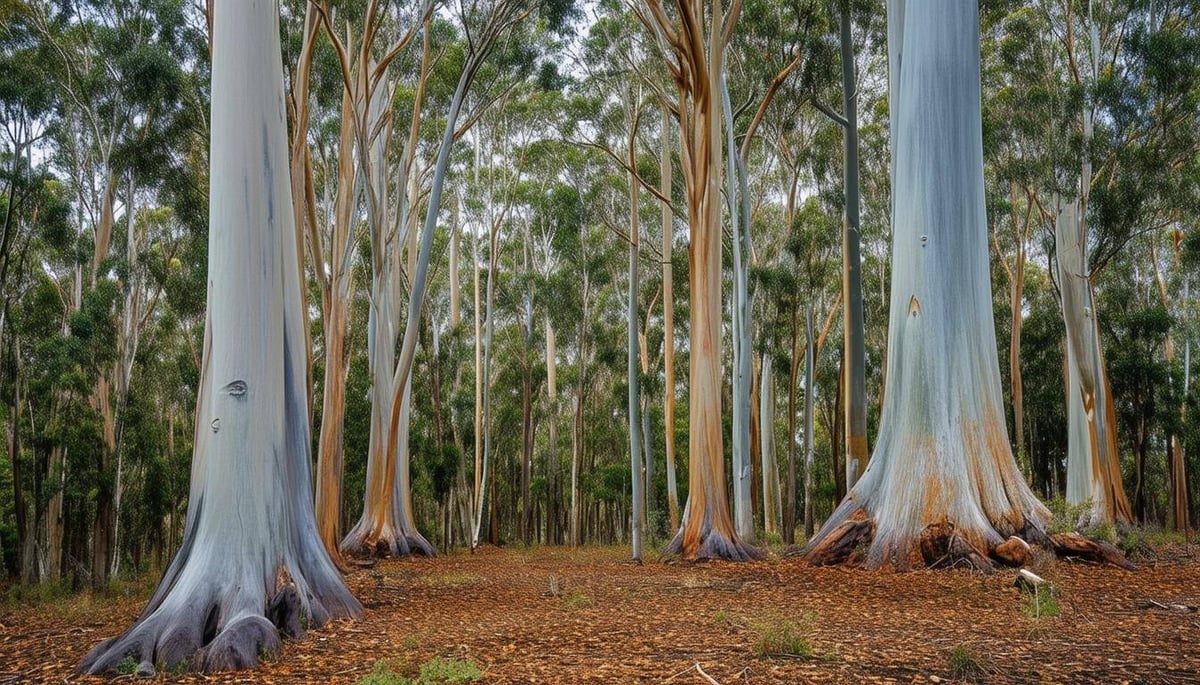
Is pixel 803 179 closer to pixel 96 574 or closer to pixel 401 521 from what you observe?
pixel 401 521

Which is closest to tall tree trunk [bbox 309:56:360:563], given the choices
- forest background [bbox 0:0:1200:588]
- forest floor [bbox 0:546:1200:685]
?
forest background [bbox 0:0:1200:588]

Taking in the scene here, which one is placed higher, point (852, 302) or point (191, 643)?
point (852, 302)

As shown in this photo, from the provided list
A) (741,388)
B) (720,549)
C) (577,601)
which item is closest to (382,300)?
(741,388)

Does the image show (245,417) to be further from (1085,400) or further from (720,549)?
(1085,400)

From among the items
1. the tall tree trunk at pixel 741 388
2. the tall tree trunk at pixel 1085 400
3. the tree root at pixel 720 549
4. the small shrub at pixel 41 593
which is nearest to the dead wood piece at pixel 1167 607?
the tree root at pixel 720 549

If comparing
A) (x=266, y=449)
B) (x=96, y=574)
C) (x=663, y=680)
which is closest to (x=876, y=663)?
(x=663, y=680)

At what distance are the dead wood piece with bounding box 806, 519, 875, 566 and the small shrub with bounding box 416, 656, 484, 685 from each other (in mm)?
6121

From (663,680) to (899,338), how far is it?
20.6 ft

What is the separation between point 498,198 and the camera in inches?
947

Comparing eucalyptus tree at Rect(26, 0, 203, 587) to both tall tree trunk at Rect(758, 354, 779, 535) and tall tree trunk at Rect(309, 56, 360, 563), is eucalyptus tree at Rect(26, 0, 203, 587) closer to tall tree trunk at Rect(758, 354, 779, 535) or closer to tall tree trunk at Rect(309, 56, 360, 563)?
tall tree trunk at Rect(309, 56, 360, 563)

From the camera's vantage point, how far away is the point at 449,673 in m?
3.82

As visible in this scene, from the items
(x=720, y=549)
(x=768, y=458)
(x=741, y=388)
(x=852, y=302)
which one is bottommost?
(x=720, y=549)

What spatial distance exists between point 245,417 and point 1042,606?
5285 mm

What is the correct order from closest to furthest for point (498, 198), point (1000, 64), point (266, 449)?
point (266, 449) < point (1000, 64) < point (498, 198)
